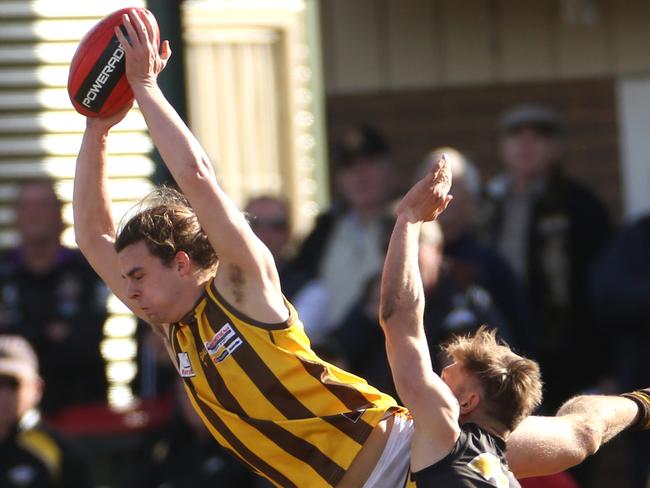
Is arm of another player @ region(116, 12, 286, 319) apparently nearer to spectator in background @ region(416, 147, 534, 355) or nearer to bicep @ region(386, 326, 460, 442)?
bicep @ region(386, 326, 460, 442)

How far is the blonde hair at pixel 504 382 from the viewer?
435 centimetres

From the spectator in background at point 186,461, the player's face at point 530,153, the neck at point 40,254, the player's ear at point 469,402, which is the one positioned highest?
the player's face at point 530,153

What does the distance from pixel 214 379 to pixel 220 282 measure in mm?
269

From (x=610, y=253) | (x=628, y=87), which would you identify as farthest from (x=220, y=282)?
(x=628, y=87)

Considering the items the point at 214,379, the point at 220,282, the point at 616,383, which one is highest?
the point at 220,282

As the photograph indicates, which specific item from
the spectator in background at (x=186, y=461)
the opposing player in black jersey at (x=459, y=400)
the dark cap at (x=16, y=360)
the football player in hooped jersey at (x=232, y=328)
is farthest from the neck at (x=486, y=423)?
the dark cap at (x=16, y=360)

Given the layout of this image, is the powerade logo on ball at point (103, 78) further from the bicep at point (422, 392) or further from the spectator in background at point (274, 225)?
the spectator in background at point (274, 225)

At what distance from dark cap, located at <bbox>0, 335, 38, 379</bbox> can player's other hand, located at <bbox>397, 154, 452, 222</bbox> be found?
3231mm

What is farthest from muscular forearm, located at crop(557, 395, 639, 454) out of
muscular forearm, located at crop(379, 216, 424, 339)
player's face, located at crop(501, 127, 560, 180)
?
player's face, located at crop(501, 127, 560, 180)

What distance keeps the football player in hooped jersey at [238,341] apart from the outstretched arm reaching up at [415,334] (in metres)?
0.23

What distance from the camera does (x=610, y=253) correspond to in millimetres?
6801

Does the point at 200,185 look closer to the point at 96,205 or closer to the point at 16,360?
the point at 96,205

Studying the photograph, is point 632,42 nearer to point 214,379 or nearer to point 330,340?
point 330,340

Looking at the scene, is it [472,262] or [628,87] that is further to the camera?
[628,87]
